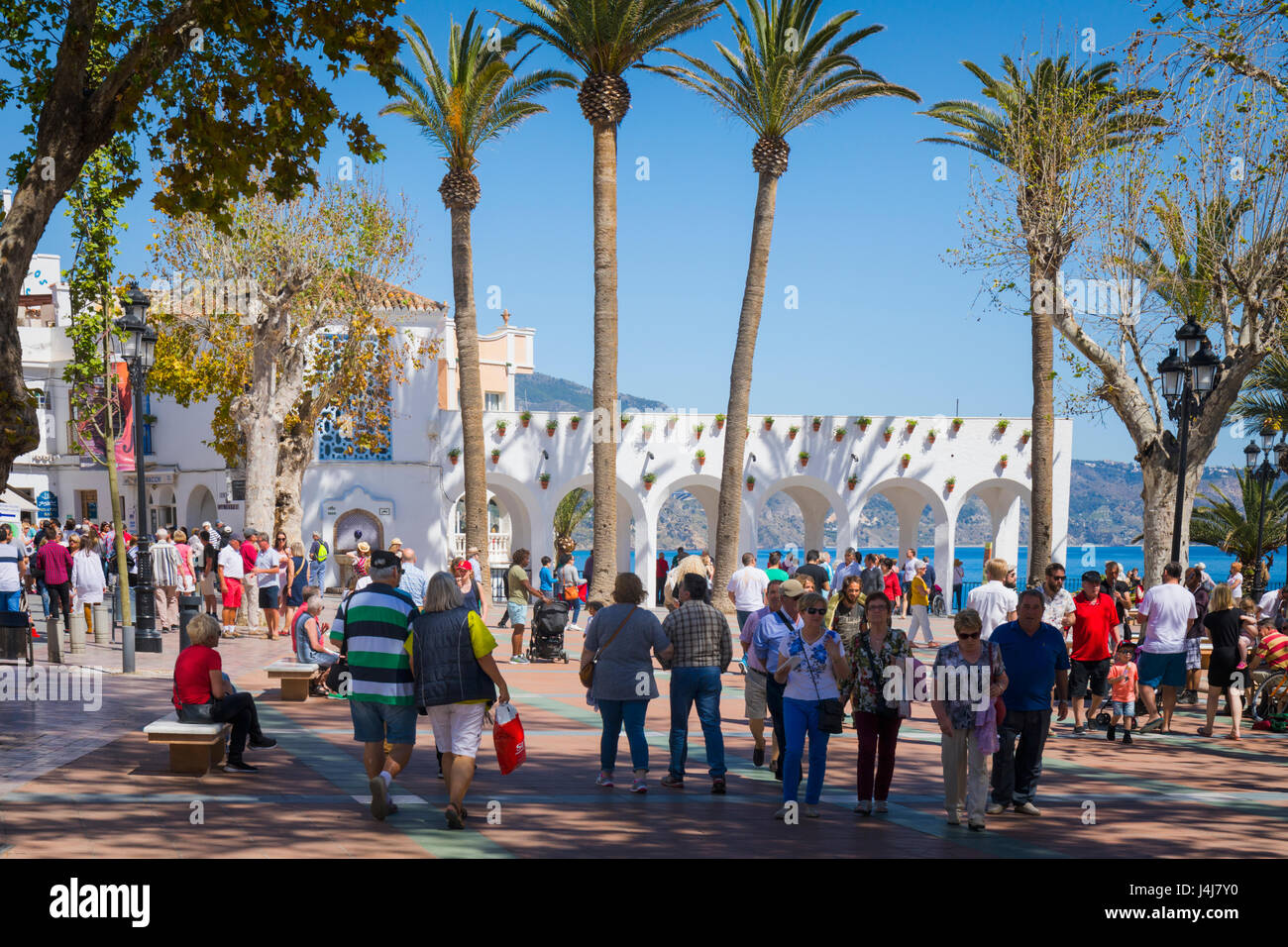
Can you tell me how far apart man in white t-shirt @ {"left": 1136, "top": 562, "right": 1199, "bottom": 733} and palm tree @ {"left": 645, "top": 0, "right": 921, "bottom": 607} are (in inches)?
527

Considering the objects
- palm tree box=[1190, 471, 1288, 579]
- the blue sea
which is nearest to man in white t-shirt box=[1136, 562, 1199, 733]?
the blue sea

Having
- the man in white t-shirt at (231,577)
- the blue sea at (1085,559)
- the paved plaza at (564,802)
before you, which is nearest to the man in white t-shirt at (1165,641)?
the paved plaza at (564,802)

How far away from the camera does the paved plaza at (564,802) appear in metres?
7.19

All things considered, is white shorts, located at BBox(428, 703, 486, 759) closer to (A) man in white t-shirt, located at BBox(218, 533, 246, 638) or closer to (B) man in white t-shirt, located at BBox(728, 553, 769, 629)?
(B) man in white t-shirt, located at BBox(728, 553, 769, 629)

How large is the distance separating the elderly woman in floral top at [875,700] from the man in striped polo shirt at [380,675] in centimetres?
314

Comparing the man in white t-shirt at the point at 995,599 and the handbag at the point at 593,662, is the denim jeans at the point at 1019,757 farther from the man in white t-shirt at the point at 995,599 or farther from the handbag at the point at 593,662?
the man in white t-shirt at the point at 995,599

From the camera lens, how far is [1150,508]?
20172mm

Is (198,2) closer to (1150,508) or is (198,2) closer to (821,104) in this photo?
(1150,508)

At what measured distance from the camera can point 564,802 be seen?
858cm

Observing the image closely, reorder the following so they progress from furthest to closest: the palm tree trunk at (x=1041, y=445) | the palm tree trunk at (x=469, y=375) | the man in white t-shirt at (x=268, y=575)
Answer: the palm tree trunk at (x=469, y=375)
the palm tree trunk at (x=1041, y=445)
the man in white t-shirt at (x=268, y=575)

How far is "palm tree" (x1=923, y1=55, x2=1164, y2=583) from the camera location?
20.4 meters

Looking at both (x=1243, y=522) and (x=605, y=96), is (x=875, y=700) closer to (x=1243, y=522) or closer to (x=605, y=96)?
(x=605, y=96)

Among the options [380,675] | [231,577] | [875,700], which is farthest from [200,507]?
[875,700]

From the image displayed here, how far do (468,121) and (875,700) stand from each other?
20.6 metres
